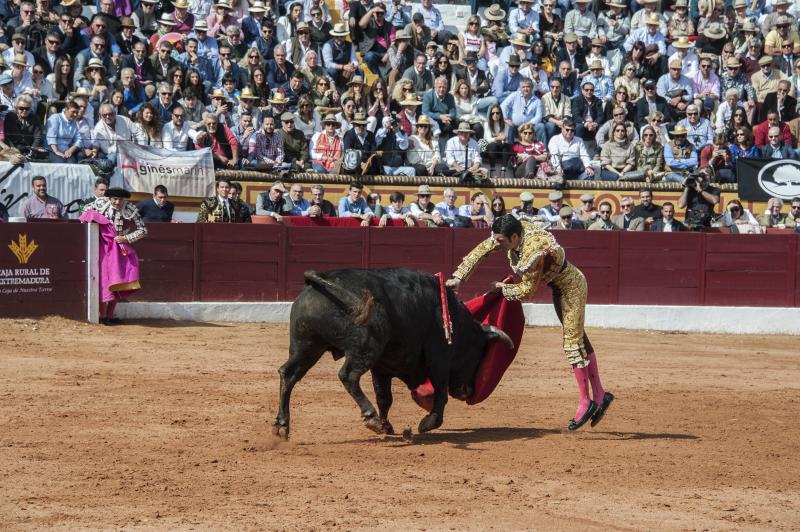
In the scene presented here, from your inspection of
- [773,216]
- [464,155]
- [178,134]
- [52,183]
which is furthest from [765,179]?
[52,183]

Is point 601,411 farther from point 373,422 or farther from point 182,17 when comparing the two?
point 182,17

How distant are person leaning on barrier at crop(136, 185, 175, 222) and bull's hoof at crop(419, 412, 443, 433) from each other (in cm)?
729

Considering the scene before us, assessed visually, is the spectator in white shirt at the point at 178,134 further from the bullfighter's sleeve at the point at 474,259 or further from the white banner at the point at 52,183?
the bullfighter's sleeve at the point at 474,259

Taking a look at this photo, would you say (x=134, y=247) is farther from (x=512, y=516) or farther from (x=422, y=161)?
(x=512, y=516)

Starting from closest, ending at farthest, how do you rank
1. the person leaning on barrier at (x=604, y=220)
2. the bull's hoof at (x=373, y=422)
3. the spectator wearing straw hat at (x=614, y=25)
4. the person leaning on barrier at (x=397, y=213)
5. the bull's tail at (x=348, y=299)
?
1. the bull's hoof at (x=373, y=422)
2. the bull's tail at (x=348, y=299)
3. the person leaning on barrier at (x=397, y=213)
4. the person leaning on barrier at (x=604, y=220)
5. the spectator wearing straw hat at (x=614, y=25)

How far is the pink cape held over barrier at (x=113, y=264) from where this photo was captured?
1300 centimetres

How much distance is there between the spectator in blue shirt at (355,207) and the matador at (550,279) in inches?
279

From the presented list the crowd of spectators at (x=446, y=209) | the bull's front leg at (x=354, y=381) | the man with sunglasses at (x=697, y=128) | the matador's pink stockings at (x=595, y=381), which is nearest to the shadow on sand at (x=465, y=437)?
the matador's pink stockings at (x=595, y=381)

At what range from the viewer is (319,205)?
1491 cm

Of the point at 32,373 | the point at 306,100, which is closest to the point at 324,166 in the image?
the point at 306,100

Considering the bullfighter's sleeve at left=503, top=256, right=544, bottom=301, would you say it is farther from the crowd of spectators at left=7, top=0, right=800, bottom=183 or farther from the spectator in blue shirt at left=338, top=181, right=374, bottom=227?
the spectator in blue shirt at left=338, top=181, right=374, bottom=227

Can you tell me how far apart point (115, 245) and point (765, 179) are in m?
8.75

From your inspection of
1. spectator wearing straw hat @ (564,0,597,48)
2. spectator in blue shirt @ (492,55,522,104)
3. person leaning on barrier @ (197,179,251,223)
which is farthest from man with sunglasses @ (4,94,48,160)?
spectator wearing straw hat @ (564,0,597,48)

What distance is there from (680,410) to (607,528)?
3.87m
